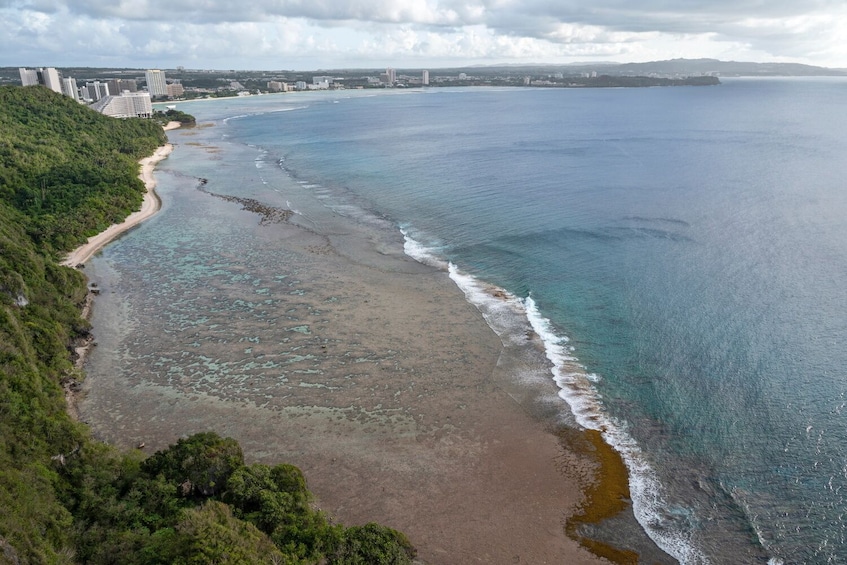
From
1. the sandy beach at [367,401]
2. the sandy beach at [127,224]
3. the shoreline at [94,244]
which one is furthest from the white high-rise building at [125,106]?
the sandy beach at [367,401]

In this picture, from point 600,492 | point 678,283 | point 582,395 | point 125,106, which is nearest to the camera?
point 600,492

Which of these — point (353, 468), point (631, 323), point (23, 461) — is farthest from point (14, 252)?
point (631, 323)

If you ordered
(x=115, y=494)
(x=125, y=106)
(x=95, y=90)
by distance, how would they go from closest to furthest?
(x=115, y=494)
(x=125, y=106)
(x=95, y=90)

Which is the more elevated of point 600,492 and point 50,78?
point 50,78

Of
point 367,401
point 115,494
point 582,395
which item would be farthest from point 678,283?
point 115,494

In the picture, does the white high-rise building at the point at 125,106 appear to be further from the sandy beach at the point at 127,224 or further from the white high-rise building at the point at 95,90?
the sandy beach at the point at 127,224

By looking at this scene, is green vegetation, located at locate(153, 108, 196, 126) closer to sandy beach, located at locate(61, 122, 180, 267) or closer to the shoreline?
the shoreline

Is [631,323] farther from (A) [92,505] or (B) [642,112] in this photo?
(B) [642,112]

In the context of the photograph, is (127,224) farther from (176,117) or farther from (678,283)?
(176,117)

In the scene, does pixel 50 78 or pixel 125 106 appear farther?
pixel 125 106
